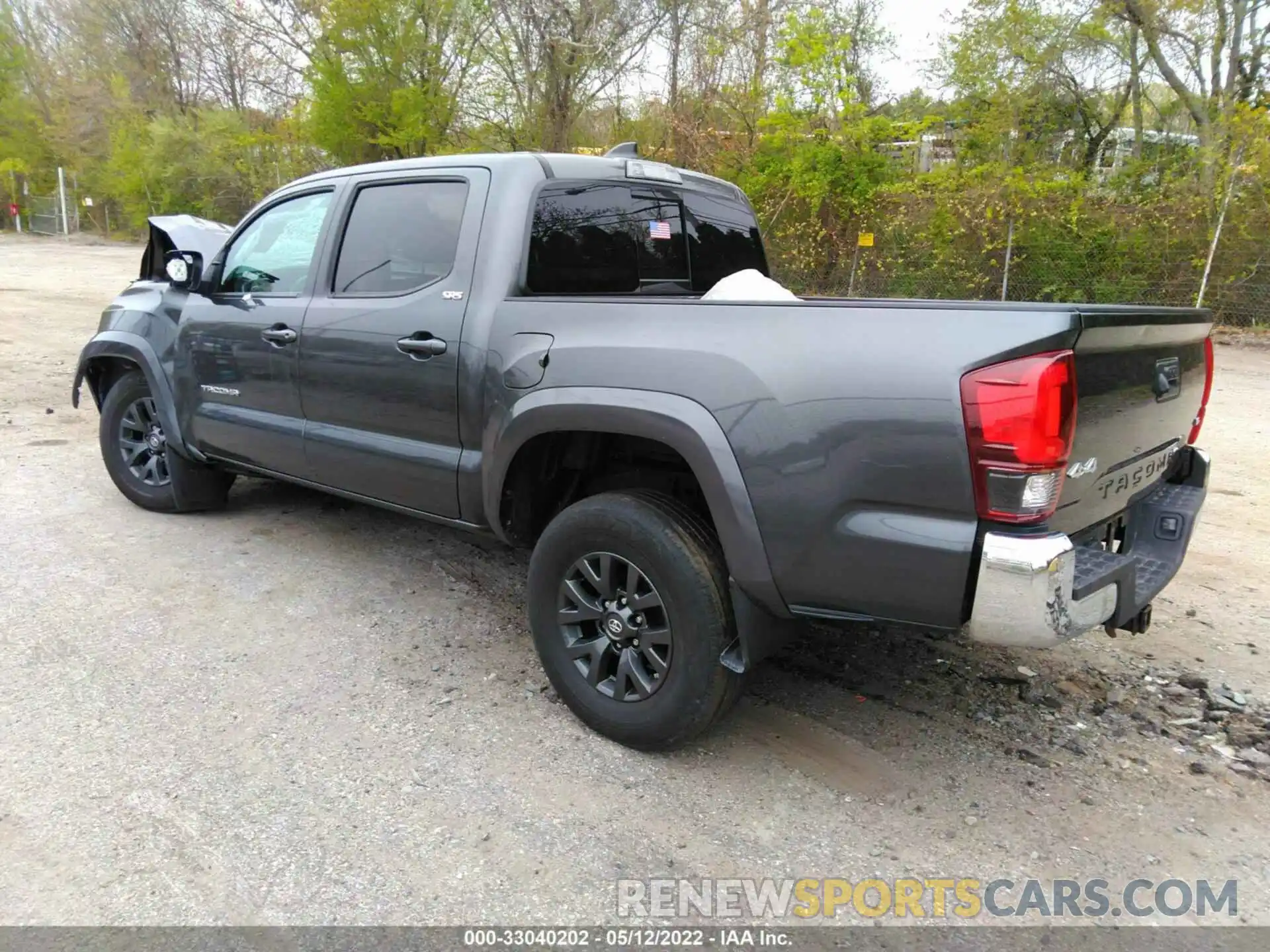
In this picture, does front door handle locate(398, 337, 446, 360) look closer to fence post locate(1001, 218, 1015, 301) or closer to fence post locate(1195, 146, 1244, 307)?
fence post locate(1001, 218, 1015, 301)

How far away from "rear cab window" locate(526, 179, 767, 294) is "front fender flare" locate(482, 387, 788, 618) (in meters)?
0.65

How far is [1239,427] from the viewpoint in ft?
25.4

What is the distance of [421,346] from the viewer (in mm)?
3350

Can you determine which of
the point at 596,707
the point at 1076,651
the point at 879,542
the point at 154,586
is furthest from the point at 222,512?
the point at 1076,651

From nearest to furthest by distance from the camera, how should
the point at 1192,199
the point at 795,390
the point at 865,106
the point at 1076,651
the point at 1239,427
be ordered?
the point at 795,390, the point at 1076,651, the point at 1239,427, the point at 1192,199, the point at 865,106

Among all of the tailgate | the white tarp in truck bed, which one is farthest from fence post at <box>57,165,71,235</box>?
the tailgate

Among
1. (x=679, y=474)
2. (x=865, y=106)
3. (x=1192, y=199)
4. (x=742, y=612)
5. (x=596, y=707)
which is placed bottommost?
(x=596, y=707)

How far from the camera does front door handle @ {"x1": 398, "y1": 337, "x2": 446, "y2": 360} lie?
130 inches

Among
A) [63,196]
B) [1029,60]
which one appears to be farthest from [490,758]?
[63,196]

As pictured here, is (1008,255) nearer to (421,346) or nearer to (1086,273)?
(1086,273)

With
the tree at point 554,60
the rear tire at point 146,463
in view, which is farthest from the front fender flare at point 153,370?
the tree at point 554,60

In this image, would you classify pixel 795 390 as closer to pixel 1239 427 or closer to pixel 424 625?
pixel 424 625

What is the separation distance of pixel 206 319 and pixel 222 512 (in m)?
1.37

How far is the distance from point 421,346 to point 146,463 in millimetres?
2945
